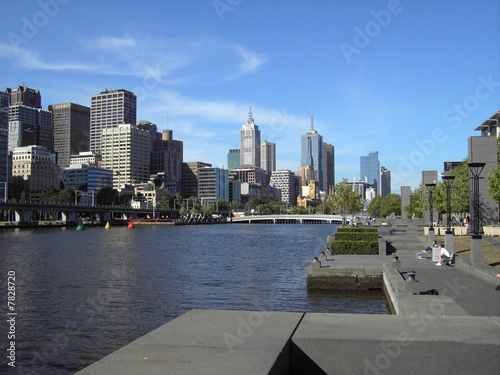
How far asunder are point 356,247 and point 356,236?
8.64 ft

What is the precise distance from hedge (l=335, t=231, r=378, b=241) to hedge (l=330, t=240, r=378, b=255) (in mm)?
1984

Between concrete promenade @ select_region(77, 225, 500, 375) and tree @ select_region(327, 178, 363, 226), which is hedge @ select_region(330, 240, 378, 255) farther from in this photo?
tree @ select_region(327, 178, 363, 226)

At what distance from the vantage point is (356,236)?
4044 cm

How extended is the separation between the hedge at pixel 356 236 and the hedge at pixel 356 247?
198 centimetres

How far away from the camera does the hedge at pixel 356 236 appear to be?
3997 centimetres

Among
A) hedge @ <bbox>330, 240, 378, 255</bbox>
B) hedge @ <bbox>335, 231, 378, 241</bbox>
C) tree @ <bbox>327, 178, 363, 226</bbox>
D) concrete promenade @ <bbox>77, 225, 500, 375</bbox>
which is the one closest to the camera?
concrete promenade @ <bbox>77, 225, 500, 375</bbox>

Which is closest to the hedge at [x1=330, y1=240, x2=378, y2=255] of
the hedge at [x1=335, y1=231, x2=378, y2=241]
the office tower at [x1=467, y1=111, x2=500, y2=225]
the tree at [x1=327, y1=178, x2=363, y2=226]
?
the hedge at [x1=335, y1=231, x2=378, y2=241]

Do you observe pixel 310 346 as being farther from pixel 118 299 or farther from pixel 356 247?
pixel 356 247

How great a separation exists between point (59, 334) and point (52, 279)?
1595 centimetres

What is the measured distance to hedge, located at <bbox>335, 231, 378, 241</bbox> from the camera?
40.0 meters

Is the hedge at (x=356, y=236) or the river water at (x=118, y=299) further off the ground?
the hedge at (x=356, y=236)

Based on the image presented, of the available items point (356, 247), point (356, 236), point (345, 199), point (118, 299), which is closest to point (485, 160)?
point (356, 236)

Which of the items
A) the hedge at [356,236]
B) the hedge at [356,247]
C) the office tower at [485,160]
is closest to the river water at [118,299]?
the hedge at [356,247]

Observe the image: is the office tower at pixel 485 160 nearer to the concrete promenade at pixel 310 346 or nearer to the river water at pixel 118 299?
the river water at pixel 118 299
